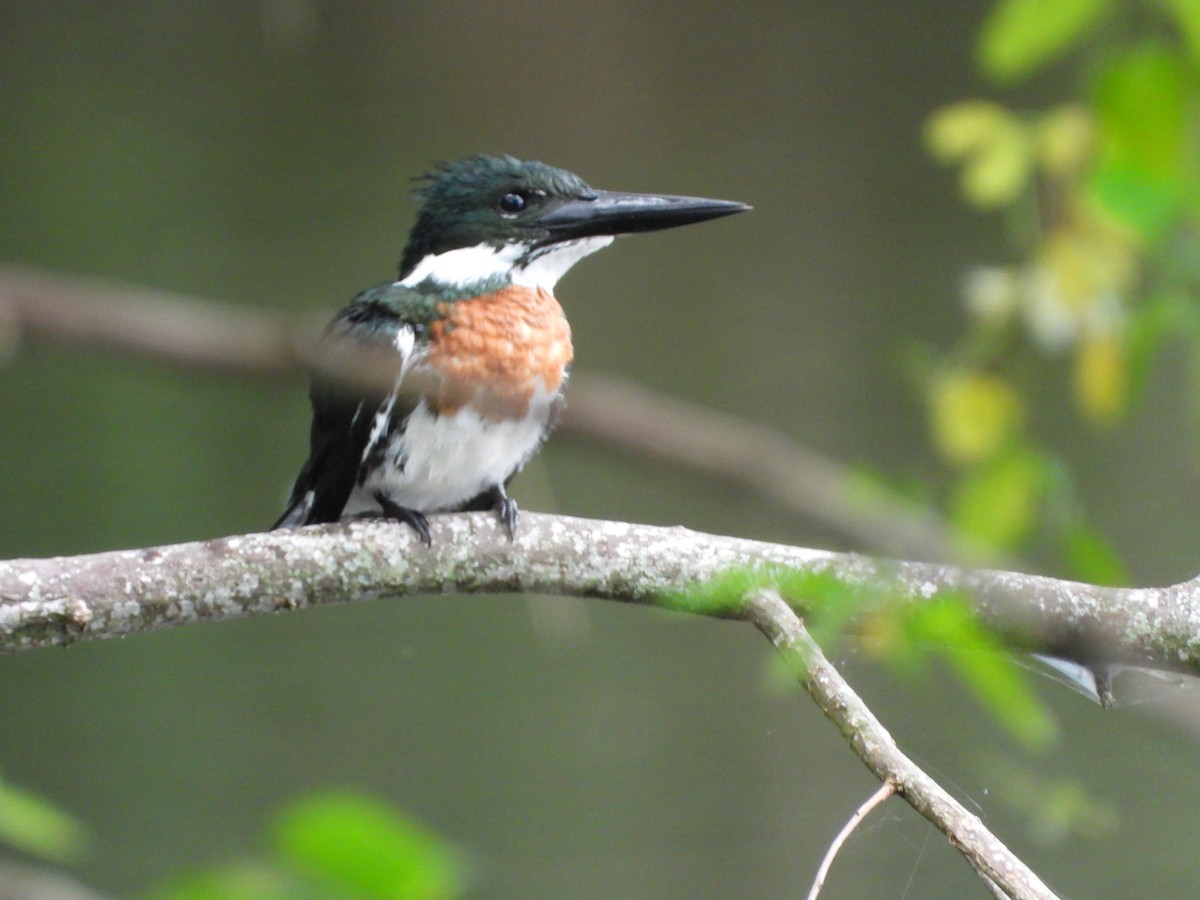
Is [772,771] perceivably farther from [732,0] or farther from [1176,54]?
[1176,54]

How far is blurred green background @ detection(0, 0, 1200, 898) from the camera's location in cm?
256

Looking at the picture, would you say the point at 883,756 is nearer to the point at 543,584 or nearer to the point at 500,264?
the point at 543,584

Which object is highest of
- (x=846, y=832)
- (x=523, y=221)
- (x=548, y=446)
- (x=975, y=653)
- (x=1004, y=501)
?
(x=548, y=446)

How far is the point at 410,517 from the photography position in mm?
1075

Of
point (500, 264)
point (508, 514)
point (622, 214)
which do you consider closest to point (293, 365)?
point (500, 264)

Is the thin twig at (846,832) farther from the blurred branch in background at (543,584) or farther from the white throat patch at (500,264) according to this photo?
the white throat patch at (500,264)

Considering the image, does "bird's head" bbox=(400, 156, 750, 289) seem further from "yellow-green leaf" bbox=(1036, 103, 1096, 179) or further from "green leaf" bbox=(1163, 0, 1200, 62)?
"green leaf" bbox=(1163, 0, 1200, 62)

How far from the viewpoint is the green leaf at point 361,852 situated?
0.87 m

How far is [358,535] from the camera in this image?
3.23 feet

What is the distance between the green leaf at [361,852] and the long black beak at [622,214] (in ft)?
2.12

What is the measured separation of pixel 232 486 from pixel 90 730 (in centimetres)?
54

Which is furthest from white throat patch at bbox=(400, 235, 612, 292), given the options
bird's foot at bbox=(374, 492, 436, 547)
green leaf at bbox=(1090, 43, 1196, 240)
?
green leaf at bbox=(1090, 43, 1196, 240)

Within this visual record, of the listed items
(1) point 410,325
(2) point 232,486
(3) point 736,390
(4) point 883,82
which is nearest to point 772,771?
(3) point 736,390

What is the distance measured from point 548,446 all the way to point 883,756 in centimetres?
193
